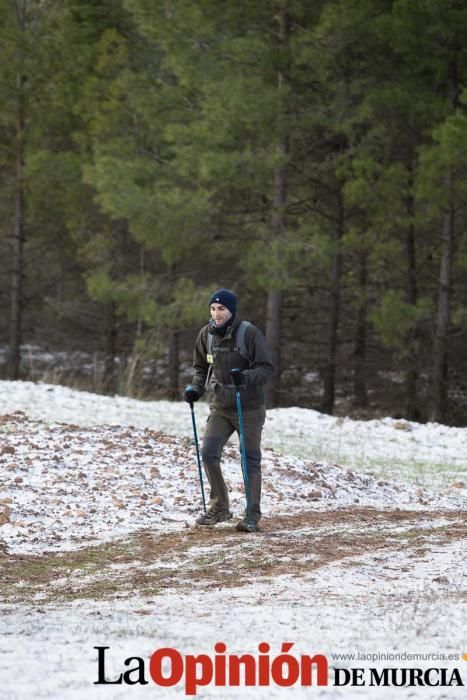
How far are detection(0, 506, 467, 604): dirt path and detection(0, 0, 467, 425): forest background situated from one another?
11.5 metres

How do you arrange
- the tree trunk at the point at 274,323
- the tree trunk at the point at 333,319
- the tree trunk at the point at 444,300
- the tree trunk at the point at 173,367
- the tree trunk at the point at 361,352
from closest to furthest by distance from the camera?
the tree trunk at the point at 444,300, the tree trunk at the point at 274,323, the tree trunk at the point at 333,319, the tree trunk at the point at 361,352, the tree trunk at the point at 173,367

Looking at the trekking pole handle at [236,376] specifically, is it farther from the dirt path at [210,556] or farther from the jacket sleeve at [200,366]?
the dirt path at [210,556]

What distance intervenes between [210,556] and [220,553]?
0.40ft

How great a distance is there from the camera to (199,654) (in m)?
5.04

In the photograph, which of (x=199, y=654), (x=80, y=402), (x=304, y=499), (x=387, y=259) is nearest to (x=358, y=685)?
(x=199, y=654)

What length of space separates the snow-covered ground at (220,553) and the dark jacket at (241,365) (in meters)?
1.24

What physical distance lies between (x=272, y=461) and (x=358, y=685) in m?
8.81

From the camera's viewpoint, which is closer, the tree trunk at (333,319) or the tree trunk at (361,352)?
the tree trunk at (333,319)

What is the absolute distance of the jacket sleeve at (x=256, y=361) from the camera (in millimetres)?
8992

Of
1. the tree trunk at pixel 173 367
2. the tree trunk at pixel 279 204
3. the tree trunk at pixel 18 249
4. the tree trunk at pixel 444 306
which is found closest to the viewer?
the tree trunk at pixel 444 306

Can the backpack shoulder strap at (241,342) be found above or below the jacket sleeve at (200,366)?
above

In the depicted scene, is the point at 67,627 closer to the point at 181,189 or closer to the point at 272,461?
the point at 272,461

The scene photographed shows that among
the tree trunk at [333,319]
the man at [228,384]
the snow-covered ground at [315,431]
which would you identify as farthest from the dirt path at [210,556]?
the tree trunk at [333,319]

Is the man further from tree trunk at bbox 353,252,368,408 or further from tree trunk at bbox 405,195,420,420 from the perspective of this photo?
tree trunk at bbox 353,252,368,408
